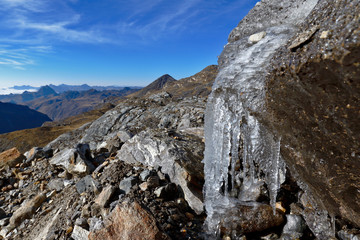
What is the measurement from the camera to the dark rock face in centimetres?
238

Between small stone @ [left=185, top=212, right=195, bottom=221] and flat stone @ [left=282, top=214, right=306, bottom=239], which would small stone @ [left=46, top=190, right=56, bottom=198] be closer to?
small stone @ [left=185, top=212, right=195, bottom=221]

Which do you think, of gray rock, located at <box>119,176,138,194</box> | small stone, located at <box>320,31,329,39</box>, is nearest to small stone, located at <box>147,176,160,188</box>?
gray rock, located at <box>119,176,138,194</box>

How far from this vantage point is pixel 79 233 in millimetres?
5078

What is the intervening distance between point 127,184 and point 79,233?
1694mm

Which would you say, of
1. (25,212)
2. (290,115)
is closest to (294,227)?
(290,115)

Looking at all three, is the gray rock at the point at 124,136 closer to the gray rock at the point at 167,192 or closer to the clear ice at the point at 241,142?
the gray rock at the point at 167,192

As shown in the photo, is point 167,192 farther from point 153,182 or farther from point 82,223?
point 82,223

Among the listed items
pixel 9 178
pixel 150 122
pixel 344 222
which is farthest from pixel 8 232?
pixel 150 122

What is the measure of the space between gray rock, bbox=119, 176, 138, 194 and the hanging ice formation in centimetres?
227

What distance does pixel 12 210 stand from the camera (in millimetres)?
7992

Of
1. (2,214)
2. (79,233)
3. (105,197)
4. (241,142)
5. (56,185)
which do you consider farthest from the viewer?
(56,185)

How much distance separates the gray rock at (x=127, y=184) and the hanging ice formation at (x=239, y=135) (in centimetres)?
227

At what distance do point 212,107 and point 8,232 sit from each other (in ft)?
26.2

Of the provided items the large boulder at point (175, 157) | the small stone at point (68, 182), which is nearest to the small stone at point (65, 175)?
the small stone at point (68, 182)
